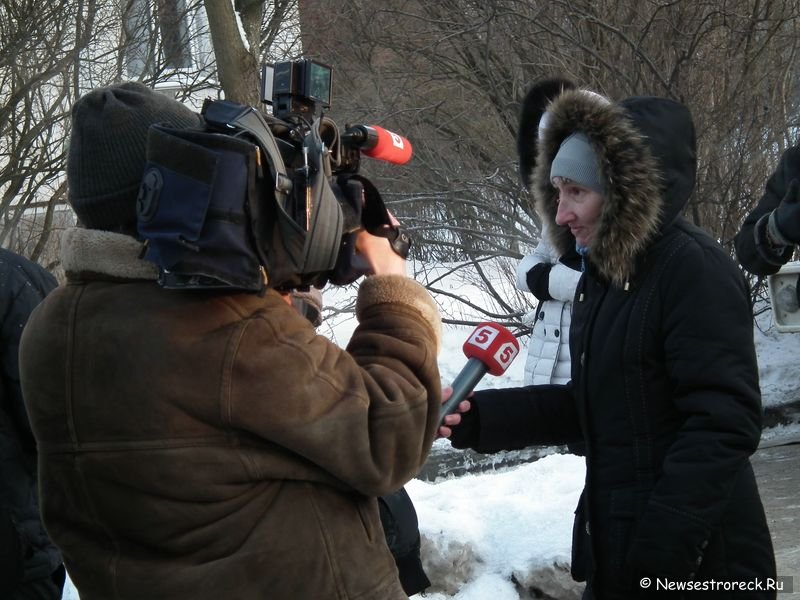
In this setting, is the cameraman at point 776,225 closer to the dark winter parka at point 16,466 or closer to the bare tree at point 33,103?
the dark winter parka at point 16,466

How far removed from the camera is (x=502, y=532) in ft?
13.7

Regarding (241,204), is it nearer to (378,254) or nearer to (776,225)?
(378,254)

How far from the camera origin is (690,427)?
7.09 feet

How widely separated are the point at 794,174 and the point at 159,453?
149 inches

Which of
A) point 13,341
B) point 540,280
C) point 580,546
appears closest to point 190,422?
point 13,341

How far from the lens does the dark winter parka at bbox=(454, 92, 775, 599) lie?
7.01 ft

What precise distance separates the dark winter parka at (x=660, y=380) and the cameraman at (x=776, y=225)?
207 centimetres

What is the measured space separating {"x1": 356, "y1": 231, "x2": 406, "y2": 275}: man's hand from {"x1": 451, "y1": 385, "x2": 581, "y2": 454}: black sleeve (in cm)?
97

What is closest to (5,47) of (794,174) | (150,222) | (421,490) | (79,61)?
(79,61)

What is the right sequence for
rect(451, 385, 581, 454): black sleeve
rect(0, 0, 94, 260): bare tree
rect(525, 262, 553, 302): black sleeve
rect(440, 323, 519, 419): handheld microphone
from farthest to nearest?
rect(0, 0, 94, 260): bare tree → rect(525, 262, 553, 302): black sleeve → rect(451, 385, 581, 454): black sleeve → rect(440, 323, 519, 419): handheld microphone

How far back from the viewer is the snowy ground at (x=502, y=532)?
382 centimetres

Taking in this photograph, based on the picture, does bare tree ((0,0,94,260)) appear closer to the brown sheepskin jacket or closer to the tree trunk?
the tree trunk

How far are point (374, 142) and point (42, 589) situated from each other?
1714 mm

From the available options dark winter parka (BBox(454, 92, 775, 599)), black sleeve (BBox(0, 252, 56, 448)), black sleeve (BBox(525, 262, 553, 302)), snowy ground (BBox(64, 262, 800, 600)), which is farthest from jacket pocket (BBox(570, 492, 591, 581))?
black sleeve (BBox(525, 262, 553, 302))
